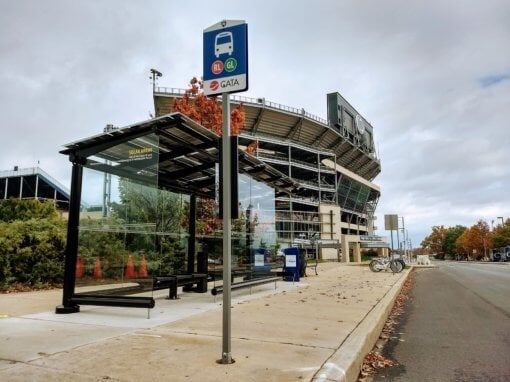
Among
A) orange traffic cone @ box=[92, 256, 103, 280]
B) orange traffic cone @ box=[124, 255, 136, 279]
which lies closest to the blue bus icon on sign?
orange traffic cone @ box=[124, 255, 136, 279]

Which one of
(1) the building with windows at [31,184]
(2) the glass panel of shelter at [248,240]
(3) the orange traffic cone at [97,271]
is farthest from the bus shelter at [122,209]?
(1) the building with windows at [31,184]

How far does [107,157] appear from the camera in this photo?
28.1 ft

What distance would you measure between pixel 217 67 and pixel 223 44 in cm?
27

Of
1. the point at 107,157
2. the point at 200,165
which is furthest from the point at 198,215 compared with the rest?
the point at 107,157

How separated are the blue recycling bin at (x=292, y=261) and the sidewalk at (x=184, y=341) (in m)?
6.26

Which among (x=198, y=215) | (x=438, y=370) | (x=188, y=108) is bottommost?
(x=438, y=370)

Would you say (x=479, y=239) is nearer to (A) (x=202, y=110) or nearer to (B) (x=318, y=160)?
(B) (x=318, y=160)

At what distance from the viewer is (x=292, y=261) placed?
16016mm

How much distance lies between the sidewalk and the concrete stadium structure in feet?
141

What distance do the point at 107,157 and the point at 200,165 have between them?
302 centimetres

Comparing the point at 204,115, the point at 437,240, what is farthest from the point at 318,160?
the point at 437,240

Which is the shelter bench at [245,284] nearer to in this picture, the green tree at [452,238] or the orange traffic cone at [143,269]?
the orange traffic cone at [143,269]

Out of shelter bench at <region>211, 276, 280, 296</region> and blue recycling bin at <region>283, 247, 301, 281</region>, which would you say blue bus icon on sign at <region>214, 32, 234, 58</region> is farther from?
blue recycling bin at <region>283, 247, 301, 281</region>

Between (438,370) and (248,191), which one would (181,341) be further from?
(248,191)
